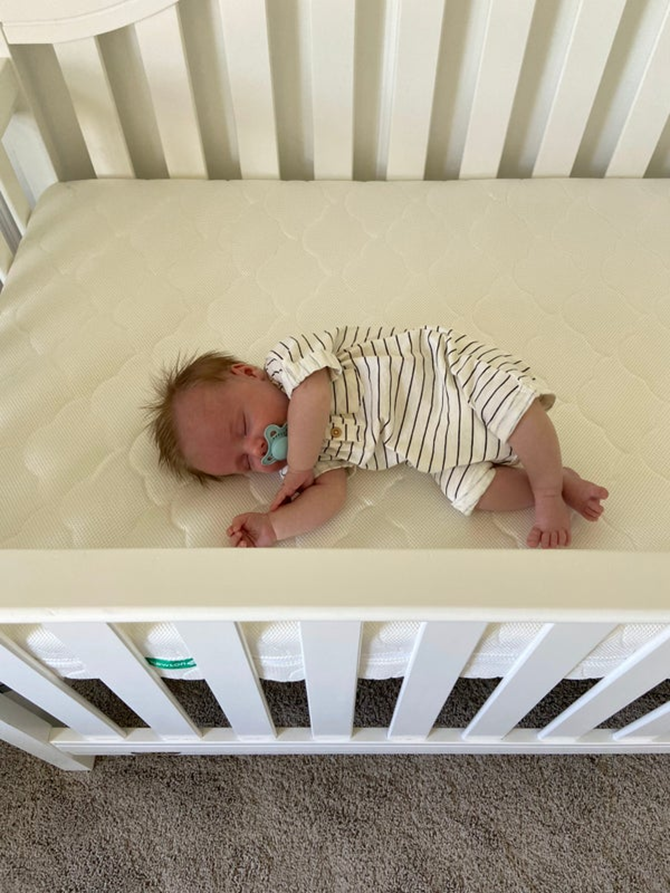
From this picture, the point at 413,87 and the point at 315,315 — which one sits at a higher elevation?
the point at 413,87

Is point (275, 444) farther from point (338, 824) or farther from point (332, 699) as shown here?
point (338, 824)

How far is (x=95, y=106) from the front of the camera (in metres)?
1.02

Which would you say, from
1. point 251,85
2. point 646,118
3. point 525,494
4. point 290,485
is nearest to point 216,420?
point 290,485

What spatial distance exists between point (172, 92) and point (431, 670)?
0.95 metres

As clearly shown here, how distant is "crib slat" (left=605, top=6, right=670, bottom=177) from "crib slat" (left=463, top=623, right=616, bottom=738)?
3.07 ft

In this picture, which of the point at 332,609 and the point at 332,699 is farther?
the point at 332,699

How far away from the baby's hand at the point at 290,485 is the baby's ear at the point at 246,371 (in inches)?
5.2

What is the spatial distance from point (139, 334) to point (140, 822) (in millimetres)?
739

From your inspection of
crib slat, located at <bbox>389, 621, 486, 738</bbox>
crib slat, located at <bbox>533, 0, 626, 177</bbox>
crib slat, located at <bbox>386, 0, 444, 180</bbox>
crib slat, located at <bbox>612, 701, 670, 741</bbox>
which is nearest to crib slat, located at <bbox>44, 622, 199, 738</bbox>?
crib slat, located at <bbox>389, 621, 486, 738</bbox>

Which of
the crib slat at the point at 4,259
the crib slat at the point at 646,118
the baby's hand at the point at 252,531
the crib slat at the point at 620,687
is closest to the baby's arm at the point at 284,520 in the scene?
the baby's hand at the point at 252,531

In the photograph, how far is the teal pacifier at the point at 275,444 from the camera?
29.4 inches

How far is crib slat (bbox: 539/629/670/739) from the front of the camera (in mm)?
579

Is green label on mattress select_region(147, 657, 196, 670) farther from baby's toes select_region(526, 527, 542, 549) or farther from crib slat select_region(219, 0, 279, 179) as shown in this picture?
→ crib slat select_region(219, 0, 279, 179)

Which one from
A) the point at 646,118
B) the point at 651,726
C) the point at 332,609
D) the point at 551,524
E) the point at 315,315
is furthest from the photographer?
the point at 646,118
